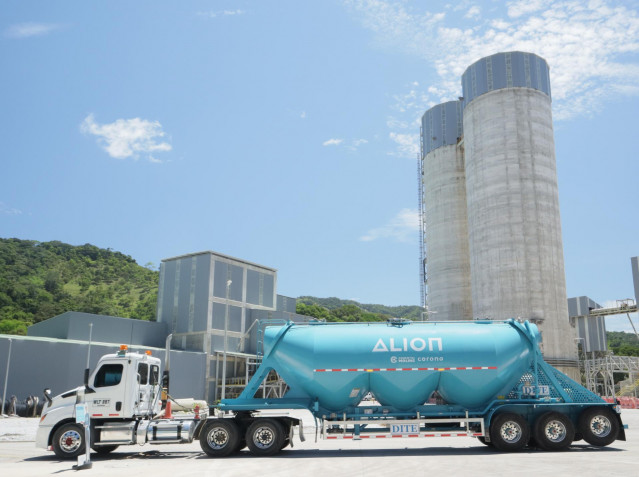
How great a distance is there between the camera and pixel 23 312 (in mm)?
89125

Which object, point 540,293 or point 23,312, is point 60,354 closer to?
point 540,293

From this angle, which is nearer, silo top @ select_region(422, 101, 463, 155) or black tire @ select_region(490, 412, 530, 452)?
black tire @ select_region(490, 412, 530, 452)

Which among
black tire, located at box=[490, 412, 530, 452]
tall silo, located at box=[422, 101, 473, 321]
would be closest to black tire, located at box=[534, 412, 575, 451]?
black tire, located at box=[490, 412, 530, 452]

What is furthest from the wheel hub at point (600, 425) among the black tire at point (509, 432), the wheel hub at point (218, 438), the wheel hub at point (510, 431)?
the wheel hub at point (218, 438)

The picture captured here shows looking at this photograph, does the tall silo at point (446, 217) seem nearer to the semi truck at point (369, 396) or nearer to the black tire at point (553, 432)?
the semi truck at point (369, 396)

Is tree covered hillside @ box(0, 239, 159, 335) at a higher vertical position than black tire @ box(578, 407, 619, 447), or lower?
higher

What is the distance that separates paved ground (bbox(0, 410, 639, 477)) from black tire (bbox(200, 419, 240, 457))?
0.34m

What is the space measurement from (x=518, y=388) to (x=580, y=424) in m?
1.94

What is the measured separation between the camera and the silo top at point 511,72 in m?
45.2

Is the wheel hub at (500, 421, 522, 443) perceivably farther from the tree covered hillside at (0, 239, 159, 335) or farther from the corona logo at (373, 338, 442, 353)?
the tree covered hillside at (0, 239, 159, 335)

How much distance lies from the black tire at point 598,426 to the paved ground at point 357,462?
0.30 m

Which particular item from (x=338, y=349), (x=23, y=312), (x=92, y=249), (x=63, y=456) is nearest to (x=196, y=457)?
(x=63, y=456)

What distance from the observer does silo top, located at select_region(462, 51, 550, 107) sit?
148 feet

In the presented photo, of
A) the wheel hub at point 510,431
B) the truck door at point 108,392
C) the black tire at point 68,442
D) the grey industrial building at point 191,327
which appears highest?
the grey industrial building at point 191,327
